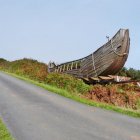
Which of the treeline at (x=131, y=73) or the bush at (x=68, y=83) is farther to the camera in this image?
the treeline at (x=131, y=73)

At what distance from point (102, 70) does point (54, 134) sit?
15643mm

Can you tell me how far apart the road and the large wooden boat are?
9.01 m

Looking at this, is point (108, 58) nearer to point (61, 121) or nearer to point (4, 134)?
point (61, 121)

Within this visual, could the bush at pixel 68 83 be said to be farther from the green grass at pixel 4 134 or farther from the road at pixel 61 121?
the green grass at pixel 4 134

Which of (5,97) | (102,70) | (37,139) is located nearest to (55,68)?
(102,70)

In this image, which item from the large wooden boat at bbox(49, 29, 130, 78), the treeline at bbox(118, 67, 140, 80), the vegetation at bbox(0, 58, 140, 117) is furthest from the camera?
the treeline at bbox(118, 67, 140, 80)

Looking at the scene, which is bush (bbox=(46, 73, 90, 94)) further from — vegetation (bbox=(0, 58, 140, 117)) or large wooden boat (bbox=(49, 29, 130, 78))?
large wooden boat (bbox=(49, 29, 130, 78))

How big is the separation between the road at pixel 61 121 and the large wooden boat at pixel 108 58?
29.6 feet

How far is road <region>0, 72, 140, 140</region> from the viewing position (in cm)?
1002

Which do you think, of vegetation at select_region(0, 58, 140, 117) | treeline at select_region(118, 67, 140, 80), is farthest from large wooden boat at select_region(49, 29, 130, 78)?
treeline at select_region(118, 67, 140, 80)

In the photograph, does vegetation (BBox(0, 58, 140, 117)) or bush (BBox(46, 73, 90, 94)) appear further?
bush (BBox(46, 73, 90, 94))

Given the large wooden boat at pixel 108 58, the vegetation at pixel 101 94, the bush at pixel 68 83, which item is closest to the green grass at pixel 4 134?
the vegetation at pixel 101 94

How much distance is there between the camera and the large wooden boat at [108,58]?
2467 cm

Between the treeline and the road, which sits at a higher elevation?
the treeline
